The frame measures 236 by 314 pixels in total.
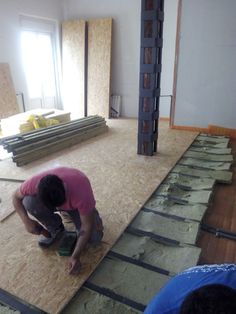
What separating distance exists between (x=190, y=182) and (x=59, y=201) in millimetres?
2130

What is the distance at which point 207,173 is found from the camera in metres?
3.49

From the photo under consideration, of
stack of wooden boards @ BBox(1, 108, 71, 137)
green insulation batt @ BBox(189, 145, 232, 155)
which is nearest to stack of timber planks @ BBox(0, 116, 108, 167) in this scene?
stack of wooden boards @ BBox(1, 108, 71, 137)

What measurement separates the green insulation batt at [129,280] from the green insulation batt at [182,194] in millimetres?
1105

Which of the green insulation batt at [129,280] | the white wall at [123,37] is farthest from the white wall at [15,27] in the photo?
the green insulation batt at [129,280]

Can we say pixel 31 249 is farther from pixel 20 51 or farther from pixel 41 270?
pixel 20 51

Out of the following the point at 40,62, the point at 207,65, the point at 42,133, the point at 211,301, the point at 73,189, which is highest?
the point at 40,62

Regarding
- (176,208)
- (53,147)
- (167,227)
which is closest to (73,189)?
(167,227)

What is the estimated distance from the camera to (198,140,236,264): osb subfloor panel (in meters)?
2.13

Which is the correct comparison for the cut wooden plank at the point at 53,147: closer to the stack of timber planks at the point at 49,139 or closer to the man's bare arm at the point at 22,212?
the stack of timber planks at the point at 49,139

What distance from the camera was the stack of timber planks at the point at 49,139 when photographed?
3.83 metres

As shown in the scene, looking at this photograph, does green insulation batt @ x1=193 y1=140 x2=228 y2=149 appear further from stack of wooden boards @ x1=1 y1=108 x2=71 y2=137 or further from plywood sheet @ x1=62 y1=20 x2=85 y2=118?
plywood sheet @ x1=62 y1=20 x2=85 y2=118

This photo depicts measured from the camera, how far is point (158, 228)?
2.40 meters

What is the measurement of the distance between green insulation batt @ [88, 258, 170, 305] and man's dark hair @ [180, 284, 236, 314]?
1.12 m

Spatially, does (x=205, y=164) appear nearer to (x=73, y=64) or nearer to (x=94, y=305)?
(x=94, y=305)
